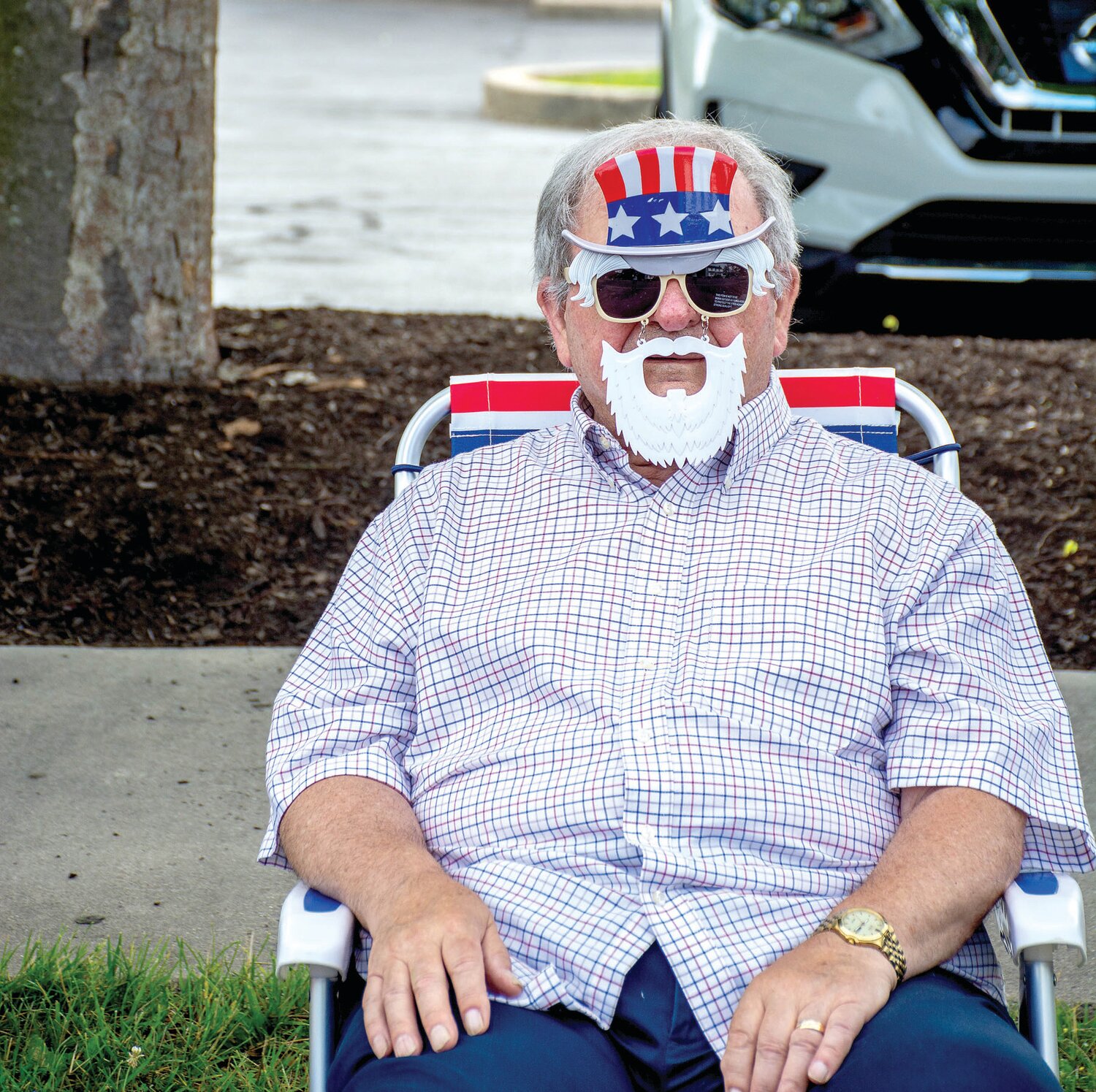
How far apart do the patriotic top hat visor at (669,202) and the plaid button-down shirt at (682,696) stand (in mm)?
300

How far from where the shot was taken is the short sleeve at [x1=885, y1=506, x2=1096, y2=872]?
2141 millimetres

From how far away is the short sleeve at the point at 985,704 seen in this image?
7.02 ft

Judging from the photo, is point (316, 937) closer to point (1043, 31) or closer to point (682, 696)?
point (682, 696)

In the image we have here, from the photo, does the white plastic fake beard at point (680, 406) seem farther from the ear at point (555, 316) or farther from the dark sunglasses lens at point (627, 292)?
the ear at point (555, 316)

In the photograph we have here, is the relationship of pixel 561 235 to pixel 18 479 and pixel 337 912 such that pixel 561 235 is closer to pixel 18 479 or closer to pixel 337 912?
pixel 337 912

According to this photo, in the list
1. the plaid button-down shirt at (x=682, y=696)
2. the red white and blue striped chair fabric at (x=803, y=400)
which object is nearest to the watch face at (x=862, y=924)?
the plaid button-down shirt at (x=682, y=696)

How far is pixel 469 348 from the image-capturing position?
5.59 meters

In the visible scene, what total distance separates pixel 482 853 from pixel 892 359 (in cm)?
379

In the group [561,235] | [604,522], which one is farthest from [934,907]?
[561,235]

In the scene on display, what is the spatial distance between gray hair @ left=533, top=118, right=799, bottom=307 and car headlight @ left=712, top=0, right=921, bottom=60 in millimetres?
2719

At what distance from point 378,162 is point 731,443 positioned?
10293 mm

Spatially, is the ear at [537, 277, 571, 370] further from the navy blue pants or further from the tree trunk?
the tree trunk

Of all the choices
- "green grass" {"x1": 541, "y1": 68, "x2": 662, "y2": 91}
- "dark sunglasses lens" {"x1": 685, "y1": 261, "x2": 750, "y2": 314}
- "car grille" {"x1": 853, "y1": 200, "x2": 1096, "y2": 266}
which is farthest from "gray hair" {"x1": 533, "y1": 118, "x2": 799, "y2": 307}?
"green grass" {"x1": 541, "y1": 68, "x2": 662, "y2": 91}

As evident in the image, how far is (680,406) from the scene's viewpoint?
95.0 inches
